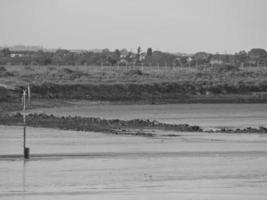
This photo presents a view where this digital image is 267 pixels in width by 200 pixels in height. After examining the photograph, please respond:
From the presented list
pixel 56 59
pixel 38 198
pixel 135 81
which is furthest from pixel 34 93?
pixel 56 59

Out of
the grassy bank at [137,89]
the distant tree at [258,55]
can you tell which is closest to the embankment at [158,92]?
the grassy bank at [137,89]

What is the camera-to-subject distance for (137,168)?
99.2 feet

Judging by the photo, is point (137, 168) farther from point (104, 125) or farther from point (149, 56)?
point (149, 56)

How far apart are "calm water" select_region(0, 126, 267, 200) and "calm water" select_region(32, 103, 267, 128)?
974cm

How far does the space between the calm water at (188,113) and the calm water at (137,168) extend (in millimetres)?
9745

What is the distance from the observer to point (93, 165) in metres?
31.0

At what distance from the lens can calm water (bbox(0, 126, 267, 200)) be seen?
2538 cm

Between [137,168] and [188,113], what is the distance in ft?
95.2

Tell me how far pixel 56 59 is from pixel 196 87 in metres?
73.8

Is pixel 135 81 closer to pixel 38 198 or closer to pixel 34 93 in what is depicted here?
pixel 34 93

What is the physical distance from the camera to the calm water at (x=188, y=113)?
51.6 m

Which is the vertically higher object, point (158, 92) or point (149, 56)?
point (149, 56)

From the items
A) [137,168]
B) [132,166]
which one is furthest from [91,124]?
[137,168]

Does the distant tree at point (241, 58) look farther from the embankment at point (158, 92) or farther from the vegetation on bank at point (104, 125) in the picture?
the vegetation on bank at point (104, 125)
